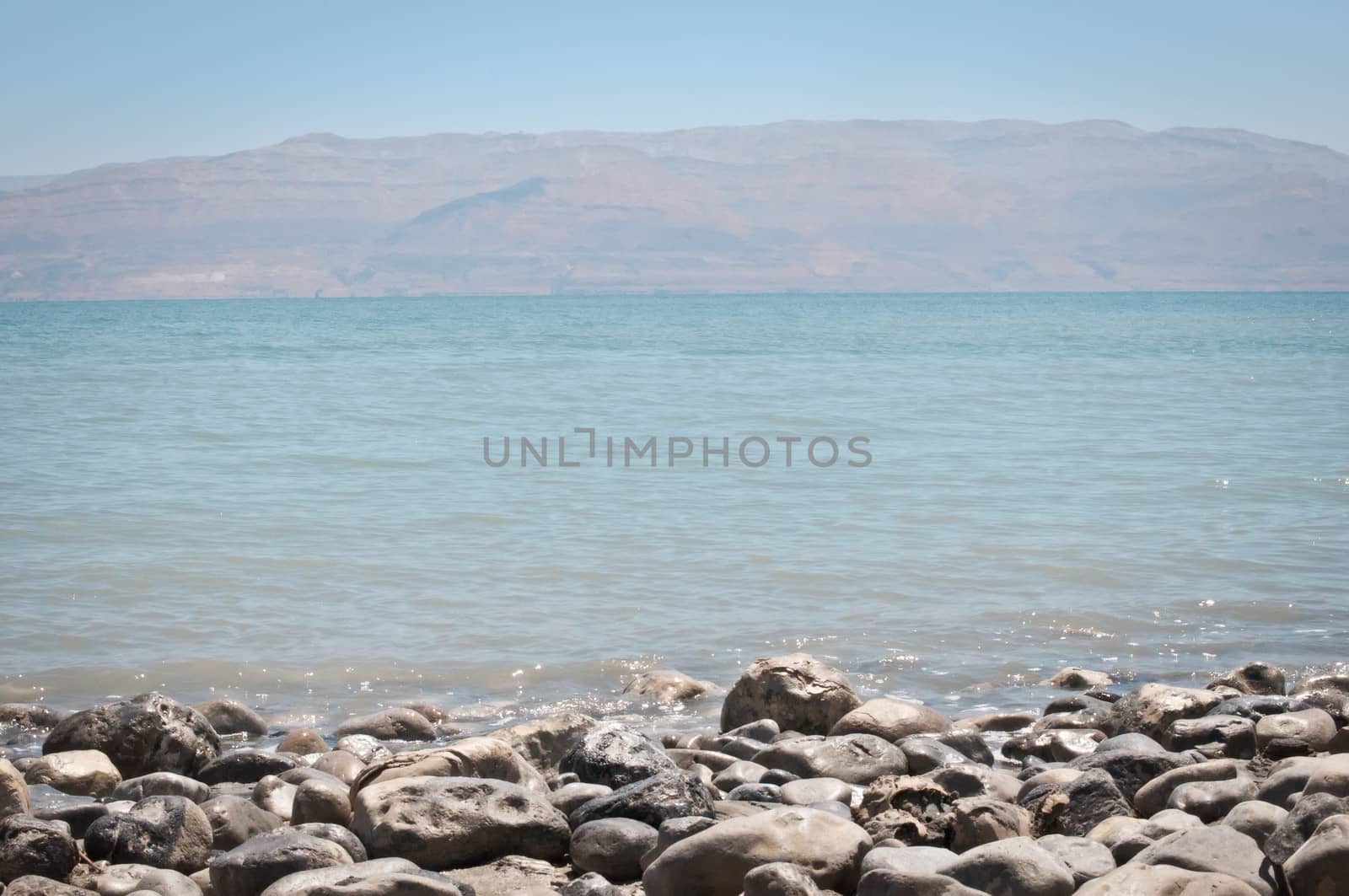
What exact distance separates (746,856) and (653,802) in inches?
24.1

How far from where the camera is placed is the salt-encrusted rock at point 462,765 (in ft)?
15.5

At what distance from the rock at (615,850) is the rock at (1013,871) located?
0.99 metres

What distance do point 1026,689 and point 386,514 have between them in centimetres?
659

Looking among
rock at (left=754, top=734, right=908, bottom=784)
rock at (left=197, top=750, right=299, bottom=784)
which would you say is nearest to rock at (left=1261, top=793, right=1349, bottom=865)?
rock at (left=754, top=734, right=908, bottom=784)

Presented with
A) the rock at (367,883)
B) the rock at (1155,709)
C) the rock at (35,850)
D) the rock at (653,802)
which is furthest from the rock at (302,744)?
the rock at (1155,709)

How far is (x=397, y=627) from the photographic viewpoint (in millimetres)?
8086

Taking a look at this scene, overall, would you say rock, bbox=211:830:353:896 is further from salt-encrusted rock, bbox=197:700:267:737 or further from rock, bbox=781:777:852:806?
salt-encrusted rock, bbox=197:700:267:737

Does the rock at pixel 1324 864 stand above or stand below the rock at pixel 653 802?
above

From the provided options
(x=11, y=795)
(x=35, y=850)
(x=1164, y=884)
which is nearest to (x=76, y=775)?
(x=11, y=795)

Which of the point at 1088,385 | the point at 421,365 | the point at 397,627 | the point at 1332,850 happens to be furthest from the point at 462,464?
the point at 421,365

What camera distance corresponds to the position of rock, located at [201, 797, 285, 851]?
4402 mm

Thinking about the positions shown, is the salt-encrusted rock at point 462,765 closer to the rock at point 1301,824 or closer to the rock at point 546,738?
the rock at point 546,738

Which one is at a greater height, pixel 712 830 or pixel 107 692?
pixel 712 830

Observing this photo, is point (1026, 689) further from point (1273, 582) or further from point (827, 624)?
point (1273, 582)
